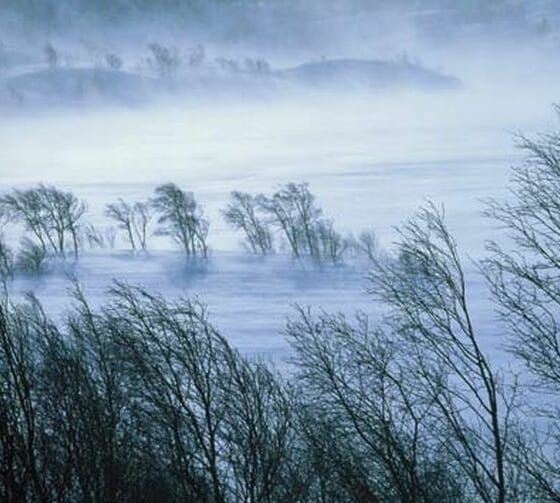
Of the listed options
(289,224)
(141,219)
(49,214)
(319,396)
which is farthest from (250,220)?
(319,396)

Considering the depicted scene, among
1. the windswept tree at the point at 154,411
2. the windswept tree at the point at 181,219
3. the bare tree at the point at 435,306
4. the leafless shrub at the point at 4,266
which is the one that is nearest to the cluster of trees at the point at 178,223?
the windswept tree at the point at 181,219

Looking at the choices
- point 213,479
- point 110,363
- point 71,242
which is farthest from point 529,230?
point 71,242

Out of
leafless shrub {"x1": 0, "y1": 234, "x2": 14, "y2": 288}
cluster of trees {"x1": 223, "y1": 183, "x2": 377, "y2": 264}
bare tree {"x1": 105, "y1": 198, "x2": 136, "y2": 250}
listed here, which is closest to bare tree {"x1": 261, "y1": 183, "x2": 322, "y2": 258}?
cluster of trees {"x1": 223, "y1": 183, "x2": 377, "y2": 264}

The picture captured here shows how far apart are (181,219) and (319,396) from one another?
19019mm

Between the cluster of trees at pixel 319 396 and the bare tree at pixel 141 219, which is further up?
the bare tree at pixel 141 219

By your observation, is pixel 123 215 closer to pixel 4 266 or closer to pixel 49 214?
pixel 49 214

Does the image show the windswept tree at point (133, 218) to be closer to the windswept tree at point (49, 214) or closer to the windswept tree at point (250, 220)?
the windswept tree at point (49, 214)

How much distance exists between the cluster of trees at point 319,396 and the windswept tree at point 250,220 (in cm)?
1811

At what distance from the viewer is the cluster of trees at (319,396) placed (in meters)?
6.97

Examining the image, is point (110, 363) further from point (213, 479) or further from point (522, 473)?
point (522, 473)

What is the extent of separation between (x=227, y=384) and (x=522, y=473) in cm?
380

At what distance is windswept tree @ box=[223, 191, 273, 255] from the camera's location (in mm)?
26750

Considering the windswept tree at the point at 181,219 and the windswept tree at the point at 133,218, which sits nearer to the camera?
the windswept tree at the point at 181,219

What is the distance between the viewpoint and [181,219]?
2594cm
